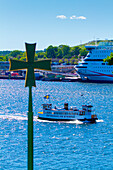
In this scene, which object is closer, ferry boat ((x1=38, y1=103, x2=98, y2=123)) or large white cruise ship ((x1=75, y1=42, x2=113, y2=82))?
ferry boat ((x1=38, y1=103, x2=98, y2=123))

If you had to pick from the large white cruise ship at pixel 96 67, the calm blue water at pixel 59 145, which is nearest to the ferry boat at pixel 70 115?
the calm blue water at pixel 59 145

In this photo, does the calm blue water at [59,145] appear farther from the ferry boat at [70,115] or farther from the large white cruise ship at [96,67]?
the large white cruise ship at [96,67]

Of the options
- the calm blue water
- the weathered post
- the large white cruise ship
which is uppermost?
the weathered post

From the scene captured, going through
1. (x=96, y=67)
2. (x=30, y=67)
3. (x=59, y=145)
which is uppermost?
(x=30, y=67)

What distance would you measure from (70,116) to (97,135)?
11.8 meters

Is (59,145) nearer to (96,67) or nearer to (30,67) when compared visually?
(30,67)

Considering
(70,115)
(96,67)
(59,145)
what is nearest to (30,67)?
(59,145)

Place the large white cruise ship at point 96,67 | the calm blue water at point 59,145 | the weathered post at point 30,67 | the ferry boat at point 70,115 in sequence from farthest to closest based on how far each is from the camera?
the large white cruise ship at point 96,67 < the ferry boat at point 70,115 < the calm blue water at point 59,145 < the weathered post at point 30,67

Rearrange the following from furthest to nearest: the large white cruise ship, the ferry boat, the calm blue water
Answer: the large white cruise ship
the ferry boat
the calm blue water

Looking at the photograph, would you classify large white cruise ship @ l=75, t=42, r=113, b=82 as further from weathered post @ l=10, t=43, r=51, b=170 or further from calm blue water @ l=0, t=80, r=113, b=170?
weathered post @ l=10, t=43, r=51, b=170

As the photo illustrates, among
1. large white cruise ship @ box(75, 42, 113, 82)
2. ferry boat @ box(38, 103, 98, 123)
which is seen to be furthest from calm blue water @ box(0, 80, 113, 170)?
large white cruise ship @ box(75, 42, 113, 82)

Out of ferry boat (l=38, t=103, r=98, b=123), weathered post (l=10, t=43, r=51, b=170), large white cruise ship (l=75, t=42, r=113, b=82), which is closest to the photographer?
weathered post (l=10, t=43, r=51, b=170)

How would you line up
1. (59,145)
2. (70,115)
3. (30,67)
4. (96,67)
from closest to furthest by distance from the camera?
(30,67), (59,145), (70,115), (96,67)

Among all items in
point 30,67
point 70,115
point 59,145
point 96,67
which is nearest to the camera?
point 30,67
